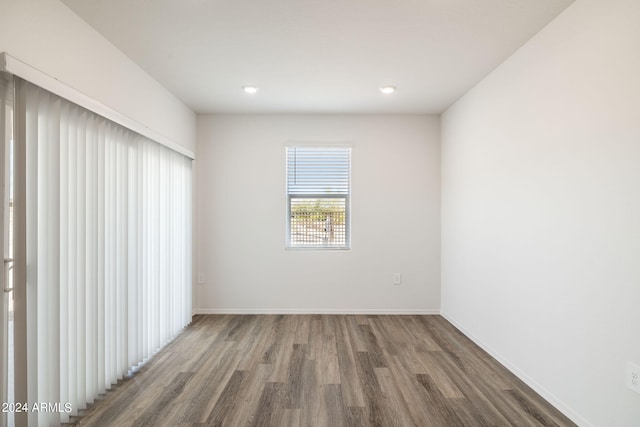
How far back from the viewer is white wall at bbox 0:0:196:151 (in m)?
1.65

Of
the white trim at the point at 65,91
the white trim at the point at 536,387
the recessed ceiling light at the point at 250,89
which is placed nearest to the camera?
the white trim at the point at 65,91

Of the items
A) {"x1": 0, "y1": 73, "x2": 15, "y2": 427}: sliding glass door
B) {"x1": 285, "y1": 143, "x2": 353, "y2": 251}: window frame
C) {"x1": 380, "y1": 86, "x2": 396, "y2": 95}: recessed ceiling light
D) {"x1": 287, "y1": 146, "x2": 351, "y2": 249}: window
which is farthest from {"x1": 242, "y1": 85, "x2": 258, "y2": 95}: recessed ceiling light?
{"x1": 0, "y1": 73, "x2": 15, "y2": 427}: sliding glass door

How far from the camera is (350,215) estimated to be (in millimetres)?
4195

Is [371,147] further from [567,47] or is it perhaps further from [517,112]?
[567,47]

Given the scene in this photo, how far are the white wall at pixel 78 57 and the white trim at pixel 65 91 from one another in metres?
0.08

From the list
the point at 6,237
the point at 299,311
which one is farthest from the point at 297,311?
the point at 6,237

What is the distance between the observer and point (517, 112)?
256 centimetres

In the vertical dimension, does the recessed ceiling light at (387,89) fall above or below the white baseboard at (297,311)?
above

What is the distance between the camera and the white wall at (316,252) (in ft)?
13.6

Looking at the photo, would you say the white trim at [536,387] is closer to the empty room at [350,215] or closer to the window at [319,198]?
the empty room at [350,215]

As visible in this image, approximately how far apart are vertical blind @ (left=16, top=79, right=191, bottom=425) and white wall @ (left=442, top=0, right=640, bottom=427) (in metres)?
3.06

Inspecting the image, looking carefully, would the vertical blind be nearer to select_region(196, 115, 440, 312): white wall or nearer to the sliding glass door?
the sliding glass door

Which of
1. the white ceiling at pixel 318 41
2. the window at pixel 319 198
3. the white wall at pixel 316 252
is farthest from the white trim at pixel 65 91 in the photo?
the window at pixel 319 198

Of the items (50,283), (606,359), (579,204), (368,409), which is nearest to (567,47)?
(579,204)
